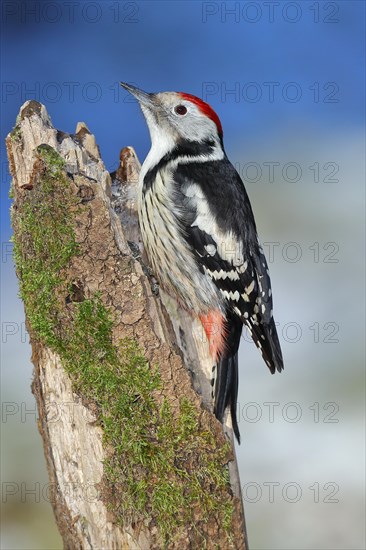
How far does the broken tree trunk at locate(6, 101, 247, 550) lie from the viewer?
8.46 feet

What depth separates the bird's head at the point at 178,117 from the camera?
3713 millimetres

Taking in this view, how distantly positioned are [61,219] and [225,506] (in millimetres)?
1380

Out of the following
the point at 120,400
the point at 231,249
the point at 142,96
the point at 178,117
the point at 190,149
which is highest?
the point at 142,96

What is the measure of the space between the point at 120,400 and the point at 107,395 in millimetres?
57

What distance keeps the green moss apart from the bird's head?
111 centimetres

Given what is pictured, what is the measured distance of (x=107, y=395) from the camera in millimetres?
2627

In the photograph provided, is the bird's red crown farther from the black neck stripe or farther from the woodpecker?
the woodpecker

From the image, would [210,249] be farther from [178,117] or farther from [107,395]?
[107,395]

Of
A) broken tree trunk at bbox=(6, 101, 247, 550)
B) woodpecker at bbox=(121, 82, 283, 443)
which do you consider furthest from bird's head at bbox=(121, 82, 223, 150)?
broken tree trunk at bbox=(6, 101, 247, 550)

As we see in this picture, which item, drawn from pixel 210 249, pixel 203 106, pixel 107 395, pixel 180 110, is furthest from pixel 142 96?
pixel 107 395

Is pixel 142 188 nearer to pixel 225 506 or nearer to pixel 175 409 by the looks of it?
pixel 175 409

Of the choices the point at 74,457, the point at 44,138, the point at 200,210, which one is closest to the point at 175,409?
the point at 74,457

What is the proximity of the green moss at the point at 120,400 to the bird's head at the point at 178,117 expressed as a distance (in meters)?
1.11

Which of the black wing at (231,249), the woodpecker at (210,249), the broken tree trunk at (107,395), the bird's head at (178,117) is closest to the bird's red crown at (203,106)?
the bird's head at (178,117)
